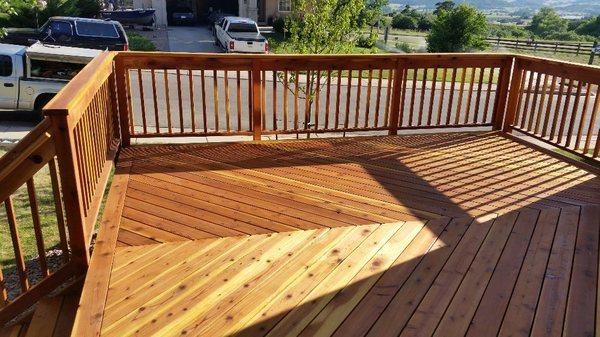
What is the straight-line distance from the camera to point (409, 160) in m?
4.43

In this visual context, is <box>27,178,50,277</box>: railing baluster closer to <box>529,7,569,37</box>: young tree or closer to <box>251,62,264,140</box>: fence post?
<box>251,62,264,140</box>: fence post

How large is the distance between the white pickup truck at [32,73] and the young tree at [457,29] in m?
13.2

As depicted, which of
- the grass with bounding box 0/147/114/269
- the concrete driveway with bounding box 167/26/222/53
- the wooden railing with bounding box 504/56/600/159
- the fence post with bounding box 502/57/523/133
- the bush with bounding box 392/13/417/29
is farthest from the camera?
the bush with bounding box 392/13/417/29

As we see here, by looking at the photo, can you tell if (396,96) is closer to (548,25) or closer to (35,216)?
(35,216)

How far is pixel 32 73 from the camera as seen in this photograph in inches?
344

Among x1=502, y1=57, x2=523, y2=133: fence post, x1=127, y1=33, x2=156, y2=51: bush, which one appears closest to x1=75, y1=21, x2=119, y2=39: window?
x1=127, y1=33, x2=156, y2=51: bush

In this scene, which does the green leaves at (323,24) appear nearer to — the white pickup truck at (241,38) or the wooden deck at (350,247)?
the wooden deck at (350,247)

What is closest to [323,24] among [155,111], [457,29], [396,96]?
[396,96]

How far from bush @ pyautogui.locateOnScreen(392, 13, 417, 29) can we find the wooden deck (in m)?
38.9

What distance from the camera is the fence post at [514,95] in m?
5.18

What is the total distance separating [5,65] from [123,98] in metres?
5.65

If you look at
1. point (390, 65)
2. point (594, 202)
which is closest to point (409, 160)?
point (390, 65)

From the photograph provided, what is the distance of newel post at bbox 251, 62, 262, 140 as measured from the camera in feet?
15.0

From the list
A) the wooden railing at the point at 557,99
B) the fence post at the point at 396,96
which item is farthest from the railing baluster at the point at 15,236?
the wooden railing at the point at 557,99
